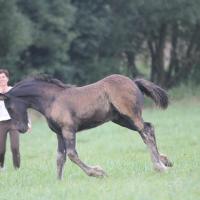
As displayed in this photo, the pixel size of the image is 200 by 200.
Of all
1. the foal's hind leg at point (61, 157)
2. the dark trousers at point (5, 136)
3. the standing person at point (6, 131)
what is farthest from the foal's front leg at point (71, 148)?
the dark trousers at point (5, 136)

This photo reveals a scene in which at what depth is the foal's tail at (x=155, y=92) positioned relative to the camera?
41.0ft

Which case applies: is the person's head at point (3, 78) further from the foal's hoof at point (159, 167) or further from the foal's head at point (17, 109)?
the foal's hoof at point (159, 167)

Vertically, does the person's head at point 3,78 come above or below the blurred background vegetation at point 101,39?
above

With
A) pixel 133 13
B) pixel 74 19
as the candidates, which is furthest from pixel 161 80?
pixel 74 19

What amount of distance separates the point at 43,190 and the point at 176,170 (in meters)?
2.32

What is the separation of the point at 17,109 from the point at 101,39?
31539mm

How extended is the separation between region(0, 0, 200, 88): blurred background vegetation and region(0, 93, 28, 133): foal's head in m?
24.2

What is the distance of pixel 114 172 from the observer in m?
12.5

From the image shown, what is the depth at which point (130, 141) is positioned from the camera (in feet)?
71.4

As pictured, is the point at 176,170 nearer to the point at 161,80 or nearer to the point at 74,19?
the point at 74,19

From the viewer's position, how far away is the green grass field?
9898 mm

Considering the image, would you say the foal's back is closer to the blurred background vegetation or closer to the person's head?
the person's head

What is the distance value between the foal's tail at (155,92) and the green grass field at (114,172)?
1.11 meters

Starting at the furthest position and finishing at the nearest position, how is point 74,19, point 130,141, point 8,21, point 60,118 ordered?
point 74,19
point 8,21
point 130,141
point 60,118
